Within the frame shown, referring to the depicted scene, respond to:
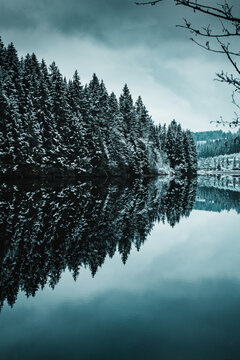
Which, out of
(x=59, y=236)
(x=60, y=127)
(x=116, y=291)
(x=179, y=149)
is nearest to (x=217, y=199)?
(x=59, y=236)

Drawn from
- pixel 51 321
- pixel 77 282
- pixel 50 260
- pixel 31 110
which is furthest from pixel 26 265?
pixel 31 110

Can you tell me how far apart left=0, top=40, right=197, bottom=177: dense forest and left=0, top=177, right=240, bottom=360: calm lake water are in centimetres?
2067

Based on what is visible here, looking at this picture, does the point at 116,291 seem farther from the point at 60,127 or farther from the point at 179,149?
the point at 179,149

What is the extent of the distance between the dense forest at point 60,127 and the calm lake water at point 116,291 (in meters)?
20.7

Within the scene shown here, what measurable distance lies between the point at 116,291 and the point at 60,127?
33.2 m

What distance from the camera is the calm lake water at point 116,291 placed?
3.62 metres

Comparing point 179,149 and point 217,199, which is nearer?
point 217,199

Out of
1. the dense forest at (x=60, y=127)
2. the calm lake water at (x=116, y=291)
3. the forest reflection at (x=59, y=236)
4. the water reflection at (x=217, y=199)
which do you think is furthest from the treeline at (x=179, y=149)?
the calm lake water at (x=116, y=291)

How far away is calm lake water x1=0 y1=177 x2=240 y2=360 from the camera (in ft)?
11.9

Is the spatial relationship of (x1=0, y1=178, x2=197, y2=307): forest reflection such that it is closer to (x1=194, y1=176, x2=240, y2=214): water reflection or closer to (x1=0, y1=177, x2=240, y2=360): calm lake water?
(x1=0, y1=177, x2=240, y2=360): calm lake water

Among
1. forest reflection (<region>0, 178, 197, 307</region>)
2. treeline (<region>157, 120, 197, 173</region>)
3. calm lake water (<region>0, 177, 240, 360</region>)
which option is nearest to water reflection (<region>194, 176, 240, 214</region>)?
forest reflection (<region>0, 178, 197, 307</region>)

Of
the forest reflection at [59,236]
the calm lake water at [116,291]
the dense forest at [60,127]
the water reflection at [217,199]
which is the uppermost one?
the dense forest at [60,127]

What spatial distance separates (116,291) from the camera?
5.52 m

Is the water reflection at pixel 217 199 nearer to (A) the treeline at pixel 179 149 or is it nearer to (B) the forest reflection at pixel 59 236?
(B) the forest reflection at pixel 59 236
